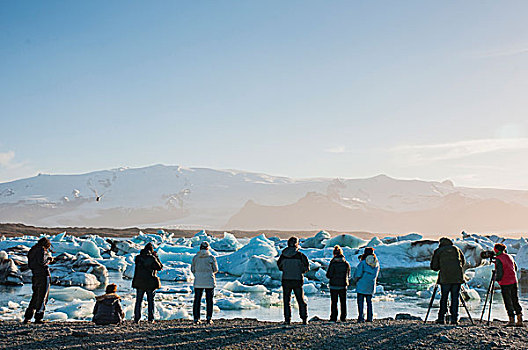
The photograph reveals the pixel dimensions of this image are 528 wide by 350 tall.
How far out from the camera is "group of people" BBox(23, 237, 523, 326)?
791 centimetres

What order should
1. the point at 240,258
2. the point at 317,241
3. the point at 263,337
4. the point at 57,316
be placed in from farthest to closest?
the point at 317,241
the point at 240,258
the point at 57,316
the point at 263,337

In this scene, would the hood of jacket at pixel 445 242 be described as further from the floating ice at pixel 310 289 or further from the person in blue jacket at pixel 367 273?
the floating ice at pixel 310 289

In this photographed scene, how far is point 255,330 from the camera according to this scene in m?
7.73

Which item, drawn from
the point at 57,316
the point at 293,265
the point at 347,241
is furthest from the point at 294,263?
the point at 347,241

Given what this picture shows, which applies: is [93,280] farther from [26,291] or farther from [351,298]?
[351,298]

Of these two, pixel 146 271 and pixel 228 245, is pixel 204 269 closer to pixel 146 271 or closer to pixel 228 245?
pixel 146 271

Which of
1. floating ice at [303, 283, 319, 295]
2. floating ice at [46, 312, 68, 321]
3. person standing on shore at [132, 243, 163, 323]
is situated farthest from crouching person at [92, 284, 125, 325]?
floating ice at [303, 283, 319, 295]

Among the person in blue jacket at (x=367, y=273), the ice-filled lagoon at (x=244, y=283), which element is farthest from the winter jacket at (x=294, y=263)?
Result: the ice-filled lagoon at (x=244, y=283)

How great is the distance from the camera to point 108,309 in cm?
831

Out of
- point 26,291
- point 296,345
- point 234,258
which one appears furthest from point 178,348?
point 234,258

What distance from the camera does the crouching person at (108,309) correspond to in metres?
8.26

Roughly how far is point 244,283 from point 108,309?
12.0 meters

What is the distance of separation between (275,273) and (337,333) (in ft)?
45.8

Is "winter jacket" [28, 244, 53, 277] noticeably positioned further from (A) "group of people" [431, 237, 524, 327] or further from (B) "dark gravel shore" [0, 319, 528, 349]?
(A) "group of people" [431, 237, 524, 327]
